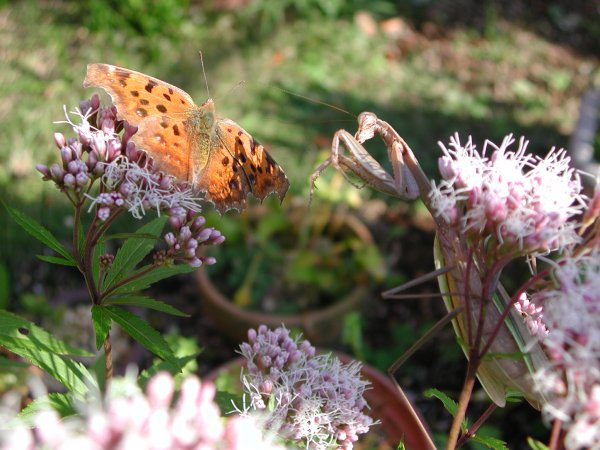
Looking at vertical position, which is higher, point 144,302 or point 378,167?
point 378,167

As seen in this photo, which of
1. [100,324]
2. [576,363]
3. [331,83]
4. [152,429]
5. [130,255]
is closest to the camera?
[152,429]

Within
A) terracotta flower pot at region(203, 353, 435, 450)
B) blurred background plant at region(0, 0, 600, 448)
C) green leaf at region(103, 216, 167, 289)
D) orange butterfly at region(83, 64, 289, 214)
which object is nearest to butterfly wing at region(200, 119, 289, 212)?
orange butterfly at region(83, 64, 289, 214)

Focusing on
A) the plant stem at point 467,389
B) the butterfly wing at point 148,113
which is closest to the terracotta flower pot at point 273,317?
the butterfly wing at point 148,113

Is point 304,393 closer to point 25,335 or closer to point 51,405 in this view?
point 51,405

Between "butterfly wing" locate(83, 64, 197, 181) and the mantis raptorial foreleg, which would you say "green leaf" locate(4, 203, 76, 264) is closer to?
"butterfly wing" locate(83, 64, 197, 181)

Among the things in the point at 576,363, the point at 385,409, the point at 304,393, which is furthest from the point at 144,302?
the point at 385,409

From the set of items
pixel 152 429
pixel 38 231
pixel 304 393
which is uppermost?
pixel 152 429

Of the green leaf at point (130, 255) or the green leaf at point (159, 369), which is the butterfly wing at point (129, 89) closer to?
the green leaf at point (130, 255)
